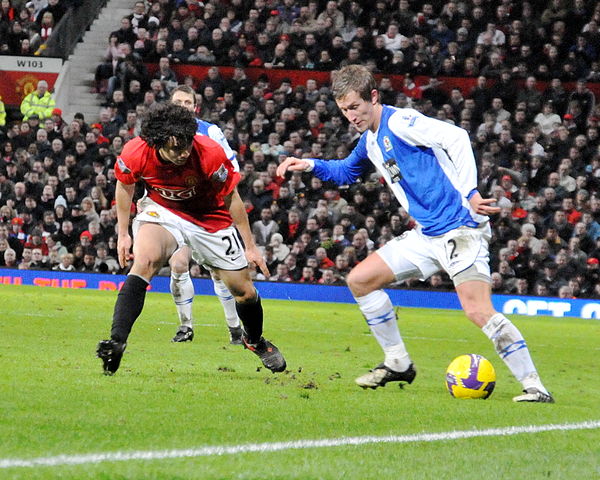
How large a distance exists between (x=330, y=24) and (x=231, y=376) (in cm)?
1773

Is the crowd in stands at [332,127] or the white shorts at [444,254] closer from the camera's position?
the white shorts at [444,254]

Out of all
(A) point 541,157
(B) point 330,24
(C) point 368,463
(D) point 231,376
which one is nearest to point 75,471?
(C) point 368,463

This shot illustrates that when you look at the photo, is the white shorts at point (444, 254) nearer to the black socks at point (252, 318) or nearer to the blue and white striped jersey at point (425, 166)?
the blue and white striped jersey at point (425, 166)

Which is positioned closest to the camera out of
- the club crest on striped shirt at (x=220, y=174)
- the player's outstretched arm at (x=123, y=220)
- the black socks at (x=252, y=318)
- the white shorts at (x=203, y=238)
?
the club crest on striped shirt at (x=220, y=174)

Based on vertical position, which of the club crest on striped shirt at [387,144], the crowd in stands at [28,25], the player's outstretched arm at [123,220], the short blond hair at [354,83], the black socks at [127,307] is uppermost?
the short blond hair at [354,83]

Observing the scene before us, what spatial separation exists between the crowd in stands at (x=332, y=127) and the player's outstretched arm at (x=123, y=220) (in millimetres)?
12082

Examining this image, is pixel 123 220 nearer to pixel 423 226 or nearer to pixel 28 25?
pixel 423 226

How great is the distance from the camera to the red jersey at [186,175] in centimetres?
739

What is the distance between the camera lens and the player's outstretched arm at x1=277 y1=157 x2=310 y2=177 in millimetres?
7637

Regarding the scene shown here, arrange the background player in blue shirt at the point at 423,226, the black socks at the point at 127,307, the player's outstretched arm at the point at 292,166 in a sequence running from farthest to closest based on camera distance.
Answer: the player's outstretched arm at the point at 292,166, the background player in blue shirt at the point at 423,226, the black socks at the point at 127,307

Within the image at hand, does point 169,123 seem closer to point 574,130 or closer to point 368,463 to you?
Result: point 368,463

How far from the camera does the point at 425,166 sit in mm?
7449

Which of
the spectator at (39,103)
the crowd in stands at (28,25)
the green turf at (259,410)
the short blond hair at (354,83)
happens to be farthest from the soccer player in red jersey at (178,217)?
the crowd in stands at (28,25)

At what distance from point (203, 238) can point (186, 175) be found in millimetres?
577
